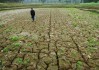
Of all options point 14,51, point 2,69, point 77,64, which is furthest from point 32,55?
point 77,64

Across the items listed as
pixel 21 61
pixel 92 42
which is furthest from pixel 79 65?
pixel 92 42

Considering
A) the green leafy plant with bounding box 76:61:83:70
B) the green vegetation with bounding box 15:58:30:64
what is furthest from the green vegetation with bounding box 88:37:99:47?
the green vegetation with bounding box 15:58:30:64

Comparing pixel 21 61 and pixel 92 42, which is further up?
pixel 92 42

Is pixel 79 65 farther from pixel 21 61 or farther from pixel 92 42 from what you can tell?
pixel 92 42

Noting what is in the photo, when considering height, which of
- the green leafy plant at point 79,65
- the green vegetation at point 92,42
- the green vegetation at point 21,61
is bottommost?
the green leafy plant at point 79,65

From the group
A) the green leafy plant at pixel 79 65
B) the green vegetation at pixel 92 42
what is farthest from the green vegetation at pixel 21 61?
the green vegetation at pixel 92 42

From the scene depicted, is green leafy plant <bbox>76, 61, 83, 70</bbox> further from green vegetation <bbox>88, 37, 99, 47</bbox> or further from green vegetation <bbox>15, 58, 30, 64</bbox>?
green vegetation <bbox>88, 37, 99, 47</bbox>

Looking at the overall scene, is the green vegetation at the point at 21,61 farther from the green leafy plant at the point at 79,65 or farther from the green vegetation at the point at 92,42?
the green vegetation at the point at 92,42

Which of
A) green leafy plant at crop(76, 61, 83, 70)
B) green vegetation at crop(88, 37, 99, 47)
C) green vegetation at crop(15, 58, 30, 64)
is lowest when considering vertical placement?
green leafy plant at crop(76, 61, 83, 70)

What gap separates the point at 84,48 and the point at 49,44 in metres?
1.56

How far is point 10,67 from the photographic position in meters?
4.35

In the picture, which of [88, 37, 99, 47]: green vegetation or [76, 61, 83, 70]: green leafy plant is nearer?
[76, 61, 83, 70]: green leafy plant

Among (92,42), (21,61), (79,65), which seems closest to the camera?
(79,65)

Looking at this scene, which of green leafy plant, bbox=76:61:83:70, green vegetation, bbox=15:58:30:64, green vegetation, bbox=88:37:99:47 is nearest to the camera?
green leafy plant, bbox=76:61:83:70
